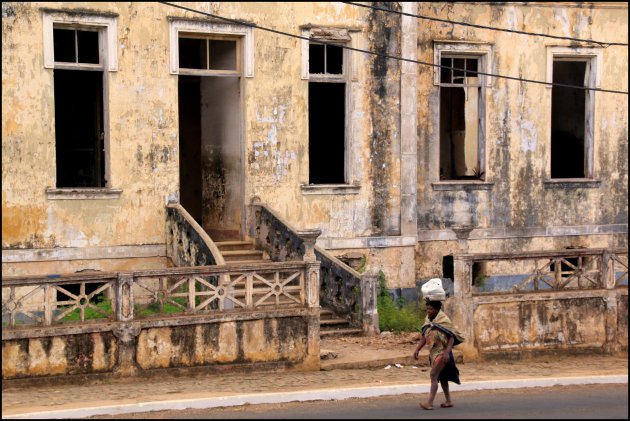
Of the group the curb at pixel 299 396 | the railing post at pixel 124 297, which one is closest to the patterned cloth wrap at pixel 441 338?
the curb at pixel 299 396

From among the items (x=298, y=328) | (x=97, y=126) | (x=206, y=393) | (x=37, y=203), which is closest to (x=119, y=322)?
(x=206, y=393)

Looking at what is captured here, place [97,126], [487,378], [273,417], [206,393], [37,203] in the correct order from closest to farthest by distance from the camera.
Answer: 1. [273,417]
2. [206,393]
3. [487,378]
4. [37,203]
5. [97,126]

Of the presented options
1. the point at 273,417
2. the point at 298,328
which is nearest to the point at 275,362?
the point at 298,328

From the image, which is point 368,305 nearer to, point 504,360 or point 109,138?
point 504,360

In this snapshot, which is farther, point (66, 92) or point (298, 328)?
point (66, 92)

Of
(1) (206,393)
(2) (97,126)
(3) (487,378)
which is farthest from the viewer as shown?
(2) (97,126)

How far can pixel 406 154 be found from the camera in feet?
68.1

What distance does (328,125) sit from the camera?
68.7 ft

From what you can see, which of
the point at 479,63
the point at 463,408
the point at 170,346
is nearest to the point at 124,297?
the point at 170,346

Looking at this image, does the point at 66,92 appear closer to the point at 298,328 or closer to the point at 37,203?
the point at 37,203

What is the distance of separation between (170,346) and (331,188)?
658 centimetres

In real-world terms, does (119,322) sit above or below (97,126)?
below

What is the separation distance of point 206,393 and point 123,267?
558 cm

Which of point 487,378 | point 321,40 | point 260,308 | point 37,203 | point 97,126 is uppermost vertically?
point 321,40
